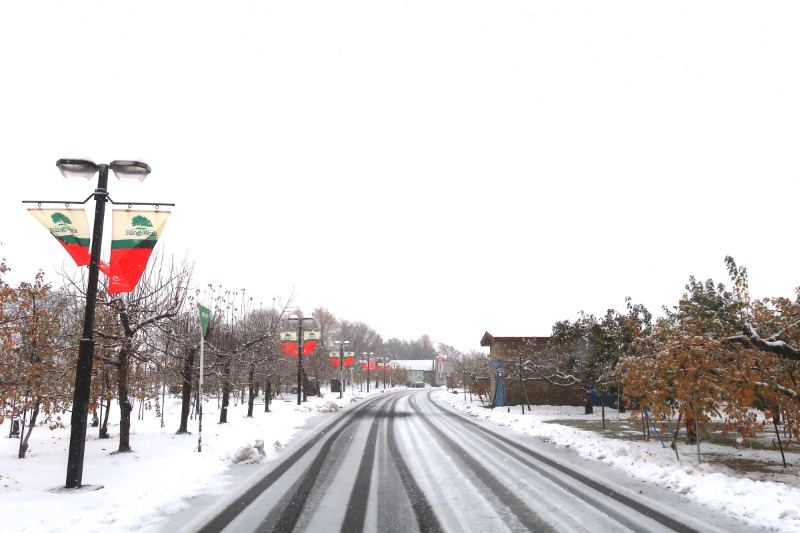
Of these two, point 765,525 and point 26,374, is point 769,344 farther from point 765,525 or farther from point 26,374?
point 26,374

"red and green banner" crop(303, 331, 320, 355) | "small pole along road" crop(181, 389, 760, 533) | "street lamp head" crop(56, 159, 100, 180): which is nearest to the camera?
"small pole along road" crop(181, 389, 760, 533)

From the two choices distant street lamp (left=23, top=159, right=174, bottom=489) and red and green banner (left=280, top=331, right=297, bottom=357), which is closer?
distant street lamp (left=23, top=159, right=174, bottom=489)

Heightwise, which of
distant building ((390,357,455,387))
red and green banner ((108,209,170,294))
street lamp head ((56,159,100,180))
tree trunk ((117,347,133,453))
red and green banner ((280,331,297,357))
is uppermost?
street lamp head ((56,159,100,180))

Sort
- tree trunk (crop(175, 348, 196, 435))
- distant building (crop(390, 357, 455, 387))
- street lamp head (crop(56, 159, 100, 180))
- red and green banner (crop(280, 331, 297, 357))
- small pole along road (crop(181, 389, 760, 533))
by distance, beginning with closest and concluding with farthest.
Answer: small pole along road (crop(181, 389, 760, 533))
street lamp head (crop(56, 159, 100, 180))
tree trunk (crop(175, 348, 196, 435))
red and green banner (crop(280, 331, 297, 357))
distant building (crop(390, 357, 455, 387))

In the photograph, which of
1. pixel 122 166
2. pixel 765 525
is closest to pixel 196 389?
pixel 122 166

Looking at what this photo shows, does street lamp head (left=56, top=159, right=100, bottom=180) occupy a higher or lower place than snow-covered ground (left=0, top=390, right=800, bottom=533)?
higher

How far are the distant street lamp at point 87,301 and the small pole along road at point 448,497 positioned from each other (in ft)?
9.93

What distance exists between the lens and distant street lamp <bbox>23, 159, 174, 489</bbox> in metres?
8.69

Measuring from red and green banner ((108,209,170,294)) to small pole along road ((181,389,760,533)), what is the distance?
176 inches

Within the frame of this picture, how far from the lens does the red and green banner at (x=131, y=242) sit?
8.93 m

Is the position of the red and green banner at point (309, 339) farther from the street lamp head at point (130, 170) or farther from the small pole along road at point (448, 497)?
the street lamp head at point (130, 170)

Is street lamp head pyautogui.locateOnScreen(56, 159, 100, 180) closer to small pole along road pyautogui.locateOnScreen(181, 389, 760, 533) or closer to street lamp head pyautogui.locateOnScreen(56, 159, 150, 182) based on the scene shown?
street lamp head pyautogui.locateOnScreen(56, 159, 150, 182)

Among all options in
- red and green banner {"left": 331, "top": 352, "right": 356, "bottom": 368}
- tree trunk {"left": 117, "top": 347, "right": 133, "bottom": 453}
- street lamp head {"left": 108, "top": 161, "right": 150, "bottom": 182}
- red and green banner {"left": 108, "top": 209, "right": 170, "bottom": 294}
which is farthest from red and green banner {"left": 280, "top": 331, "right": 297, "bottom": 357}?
street lamp head {"left": 108, "top": 161, "right": 150, "bottom": 182}

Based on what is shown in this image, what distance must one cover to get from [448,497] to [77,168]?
928 centimetres
